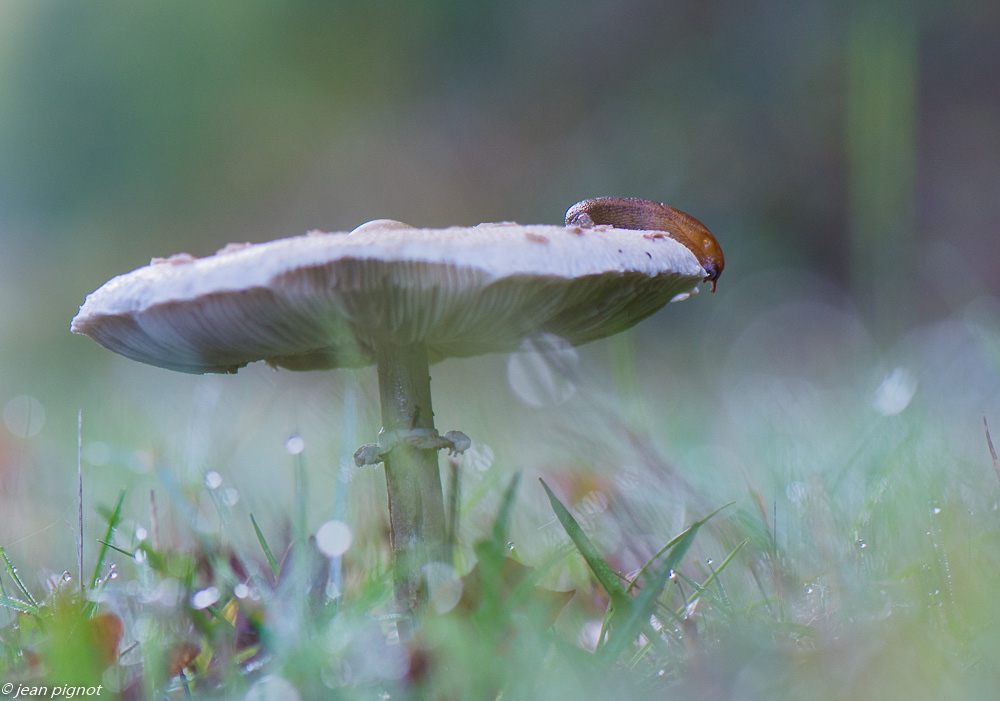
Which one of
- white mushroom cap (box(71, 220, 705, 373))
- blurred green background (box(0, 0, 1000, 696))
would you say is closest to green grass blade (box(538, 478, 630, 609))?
blurred green background (box(0, 0, 1000, 696))

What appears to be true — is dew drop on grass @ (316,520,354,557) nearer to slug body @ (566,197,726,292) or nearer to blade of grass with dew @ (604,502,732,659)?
blade of grass with dew @ (604,502,732,659)

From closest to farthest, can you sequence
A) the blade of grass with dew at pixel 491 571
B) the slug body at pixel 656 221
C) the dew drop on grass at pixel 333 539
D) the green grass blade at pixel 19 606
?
the blade of grass with dew at pixel 491 571
the green grass blade at pixel 19 606
the dew drop on grass at pixel 333 539
the slug body at pixel 656 221

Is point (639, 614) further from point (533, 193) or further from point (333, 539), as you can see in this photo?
point (533, 193)

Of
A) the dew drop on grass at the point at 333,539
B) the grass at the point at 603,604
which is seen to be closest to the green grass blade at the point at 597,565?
the grass at the point at 603,604

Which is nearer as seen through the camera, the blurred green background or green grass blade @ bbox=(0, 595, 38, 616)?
green grass blade @ bbox=(0, 595, 38, 616)

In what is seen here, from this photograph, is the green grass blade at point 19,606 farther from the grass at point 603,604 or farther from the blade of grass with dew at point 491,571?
the blade of grass with dew at point 491,571

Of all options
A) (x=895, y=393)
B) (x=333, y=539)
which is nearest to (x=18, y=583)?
(x=333, y=539)

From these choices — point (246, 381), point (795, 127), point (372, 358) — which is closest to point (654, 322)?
point (795, 127)
